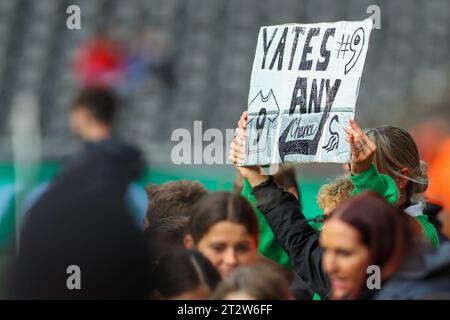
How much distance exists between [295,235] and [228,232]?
0.21 m

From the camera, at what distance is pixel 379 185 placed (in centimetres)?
250

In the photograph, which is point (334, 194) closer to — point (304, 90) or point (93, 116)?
point (304, 90)

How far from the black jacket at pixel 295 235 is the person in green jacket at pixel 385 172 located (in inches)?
4.0

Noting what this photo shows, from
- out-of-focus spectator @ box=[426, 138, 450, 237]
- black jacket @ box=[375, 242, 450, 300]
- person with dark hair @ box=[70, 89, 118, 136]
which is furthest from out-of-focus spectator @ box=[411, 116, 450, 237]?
person with dark hair @ box=[70, 89, 118, 136]

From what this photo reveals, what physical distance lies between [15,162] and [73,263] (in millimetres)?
897

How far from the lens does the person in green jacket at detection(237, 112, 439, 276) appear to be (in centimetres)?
247

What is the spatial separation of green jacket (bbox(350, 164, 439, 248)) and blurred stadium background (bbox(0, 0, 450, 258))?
1.64m

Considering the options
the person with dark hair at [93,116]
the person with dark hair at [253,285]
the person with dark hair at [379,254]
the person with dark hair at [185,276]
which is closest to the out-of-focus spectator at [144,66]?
the person with dark hair at [93,116]

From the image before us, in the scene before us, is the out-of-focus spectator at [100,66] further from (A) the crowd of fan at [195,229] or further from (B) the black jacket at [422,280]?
(B) the black jacket at [422,280]

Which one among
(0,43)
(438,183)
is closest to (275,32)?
(438,183)

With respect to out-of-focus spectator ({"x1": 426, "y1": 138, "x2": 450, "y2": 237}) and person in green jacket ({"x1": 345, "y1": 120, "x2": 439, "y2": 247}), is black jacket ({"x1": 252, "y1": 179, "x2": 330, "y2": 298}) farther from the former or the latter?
out-of-focus spectator ({"x1": 426, "y1": 138, "x2": 450, "y2": 237})

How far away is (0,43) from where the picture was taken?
5.66 m

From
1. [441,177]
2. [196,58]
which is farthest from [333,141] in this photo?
[196,58]
